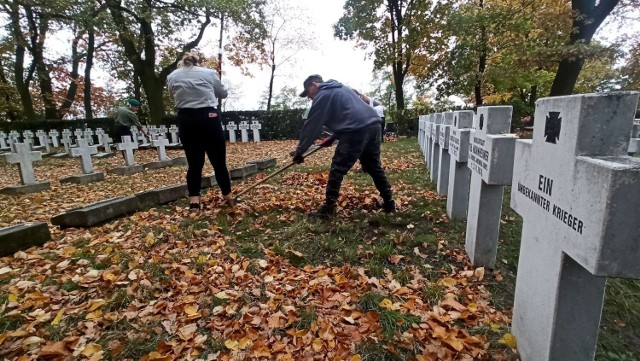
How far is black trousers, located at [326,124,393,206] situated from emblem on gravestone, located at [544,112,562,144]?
2358 mm

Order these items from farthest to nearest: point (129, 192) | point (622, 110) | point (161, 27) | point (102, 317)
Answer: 1. point (161, 27)
2. point (129, 192)
3. point (102, 317)
4. point (622, 110)

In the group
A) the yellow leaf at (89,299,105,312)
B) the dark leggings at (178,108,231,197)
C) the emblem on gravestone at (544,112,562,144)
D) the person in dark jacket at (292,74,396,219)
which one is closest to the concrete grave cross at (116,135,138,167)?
the dark leggings at (178,108,231,197)

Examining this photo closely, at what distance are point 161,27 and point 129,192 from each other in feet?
41.2

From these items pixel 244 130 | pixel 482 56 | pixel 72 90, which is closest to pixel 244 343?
pixel 244 130

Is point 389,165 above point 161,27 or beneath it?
beneath

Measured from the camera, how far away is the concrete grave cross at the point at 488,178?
8.25ft

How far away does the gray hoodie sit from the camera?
392cm

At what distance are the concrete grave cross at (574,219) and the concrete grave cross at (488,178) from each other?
57 centimetres

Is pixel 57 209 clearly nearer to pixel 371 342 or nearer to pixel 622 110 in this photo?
pixel 371 342

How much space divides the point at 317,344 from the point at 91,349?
136 centimetres

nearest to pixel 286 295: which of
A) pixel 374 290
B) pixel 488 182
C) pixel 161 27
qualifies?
pixel 374 290

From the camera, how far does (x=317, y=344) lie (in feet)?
6.82

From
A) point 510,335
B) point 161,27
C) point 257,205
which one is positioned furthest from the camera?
point 161,27

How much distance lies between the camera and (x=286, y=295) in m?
2.60
